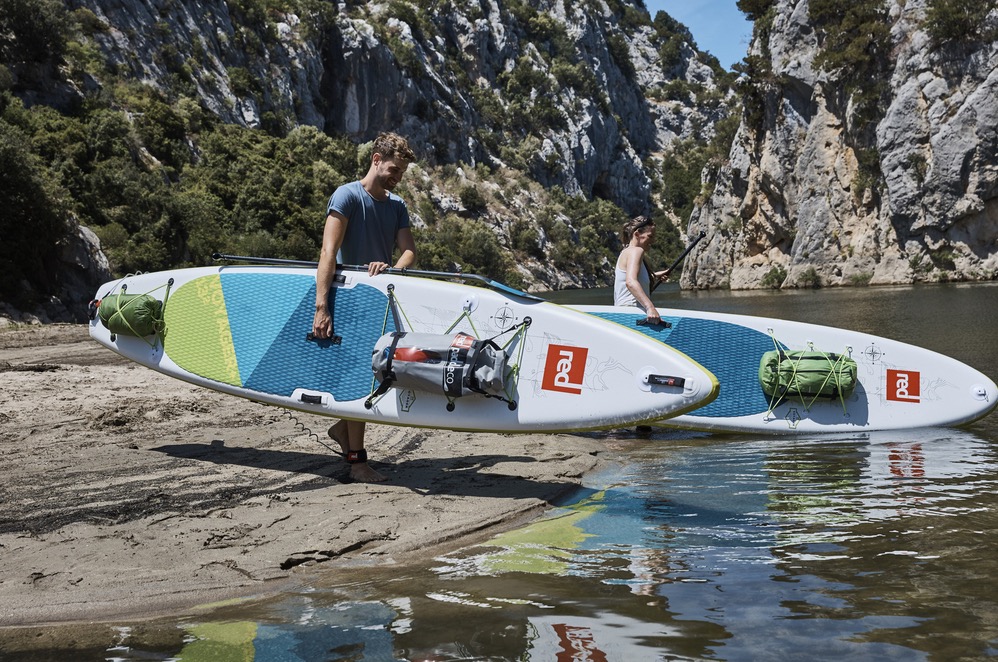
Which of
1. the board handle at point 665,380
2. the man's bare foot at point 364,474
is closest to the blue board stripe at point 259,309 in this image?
the man's bare foot at point 364,474

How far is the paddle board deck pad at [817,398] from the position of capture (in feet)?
26.0

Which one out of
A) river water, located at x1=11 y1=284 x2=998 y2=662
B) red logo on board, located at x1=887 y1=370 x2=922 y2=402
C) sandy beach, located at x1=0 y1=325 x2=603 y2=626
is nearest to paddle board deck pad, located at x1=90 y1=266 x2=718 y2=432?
sandy beach, located at x1=0 y1=325 x2=603 y2=626

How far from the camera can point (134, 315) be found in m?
6.98

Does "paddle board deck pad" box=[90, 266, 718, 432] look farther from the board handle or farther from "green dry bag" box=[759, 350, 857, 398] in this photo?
"green dry bag" box=[759, 350, 857, 398]

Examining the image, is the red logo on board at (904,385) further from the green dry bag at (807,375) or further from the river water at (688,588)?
the river water at (688,588)

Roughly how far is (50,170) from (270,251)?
13.1 m

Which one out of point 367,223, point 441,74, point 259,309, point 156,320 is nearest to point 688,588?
point 367,223

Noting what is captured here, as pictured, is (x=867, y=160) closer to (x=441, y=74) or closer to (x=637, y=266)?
(x=637, y=266)

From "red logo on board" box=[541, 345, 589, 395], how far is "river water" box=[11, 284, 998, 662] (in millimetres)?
734

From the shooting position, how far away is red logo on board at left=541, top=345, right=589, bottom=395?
5785mm

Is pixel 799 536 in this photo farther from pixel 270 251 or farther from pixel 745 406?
pixel 270 251

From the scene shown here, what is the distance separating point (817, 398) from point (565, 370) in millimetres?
3463

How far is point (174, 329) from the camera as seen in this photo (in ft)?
23.0

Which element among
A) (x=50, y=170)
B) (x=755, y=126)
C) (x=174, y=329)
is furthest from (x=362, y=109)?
(x=174, y=329)
